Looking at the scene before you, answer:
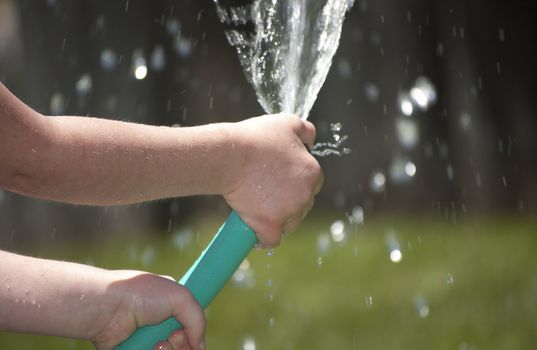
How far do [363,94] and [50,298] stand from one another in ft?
9.01

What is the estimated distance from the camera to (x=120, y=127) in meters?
1.65

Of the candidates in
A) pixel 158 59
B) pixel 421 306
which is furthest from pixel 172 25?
pixel 421 306

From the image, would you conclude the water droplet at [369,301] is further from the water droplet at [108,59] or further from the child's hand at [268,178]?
the child's hand at [268,178]

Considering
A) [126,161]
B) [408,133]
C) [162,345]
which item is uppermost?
[126,161]

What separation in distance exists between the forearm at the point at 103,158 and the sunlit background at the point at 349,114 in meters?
1.92

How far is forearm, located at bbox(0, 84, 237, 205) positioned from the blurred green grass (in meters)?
1.40

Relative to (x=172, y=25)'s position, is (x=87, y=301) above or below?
above

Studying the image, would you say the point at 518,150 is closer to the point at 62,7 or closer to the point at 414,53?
the point at 414,53

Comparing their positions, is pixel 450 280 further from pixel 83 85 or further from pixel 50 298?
pixel 50 298

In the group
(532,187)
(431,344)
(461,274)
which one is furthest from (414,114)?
(431,344)

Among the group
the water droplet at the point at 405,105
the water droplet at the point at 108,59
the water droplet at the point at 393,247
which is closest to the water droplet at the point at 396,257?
the water droplet at the point at 393,247

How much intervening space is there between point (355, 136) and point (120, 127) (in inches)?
100

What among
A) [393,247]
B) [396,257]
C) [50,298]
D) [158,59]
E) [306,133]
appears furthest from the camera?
[158,59]

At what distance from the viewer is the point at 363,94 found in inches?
165
